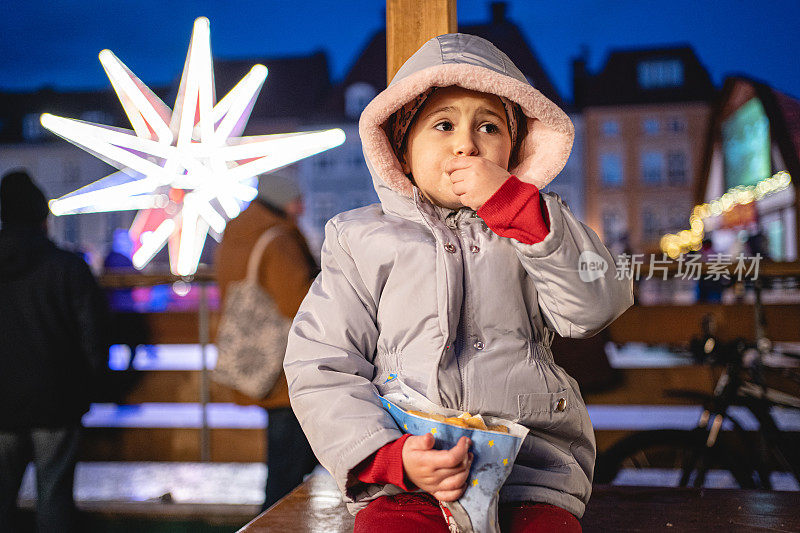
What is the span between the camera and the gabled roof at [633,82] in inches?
877

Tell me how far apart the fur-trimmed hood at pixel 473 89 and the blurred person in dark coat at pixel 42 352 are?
1.60 meters

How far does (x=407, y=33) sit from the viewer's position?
5.52ft

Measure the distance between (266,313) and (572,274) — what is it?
4.77 feet

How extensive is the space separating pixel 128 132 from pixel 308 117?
19.5 meters

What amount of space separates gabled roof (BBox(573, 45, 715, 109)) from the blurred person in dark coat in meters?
22.0

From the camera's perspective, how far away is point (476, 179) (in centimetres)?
103

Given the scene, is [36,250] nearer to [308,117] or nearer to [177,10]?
[308,117]

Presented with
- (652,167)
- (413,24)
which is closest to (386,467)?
(413,24)

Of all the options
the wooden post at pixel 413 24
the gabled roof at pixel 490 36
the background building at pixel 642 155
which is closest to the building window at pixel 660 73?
the background building at pixel 642 155

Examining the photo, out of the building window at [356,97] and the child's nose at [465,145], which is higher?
the building window at [356,97]

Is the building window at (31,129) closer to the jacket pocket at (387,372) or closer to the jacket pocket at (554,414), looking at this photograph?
the jacket pocket at (387,372)

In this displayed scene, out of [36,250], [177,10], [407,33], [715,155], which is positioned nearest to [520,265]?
[407,33]

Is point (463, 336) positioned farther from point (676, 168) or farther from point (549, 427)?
point (676, 168)

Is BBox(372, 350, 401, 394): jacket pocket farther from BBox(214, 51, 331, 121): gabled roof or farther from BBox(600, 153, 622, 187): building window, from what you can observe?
BBox(600, 153, 622, 187): building window
